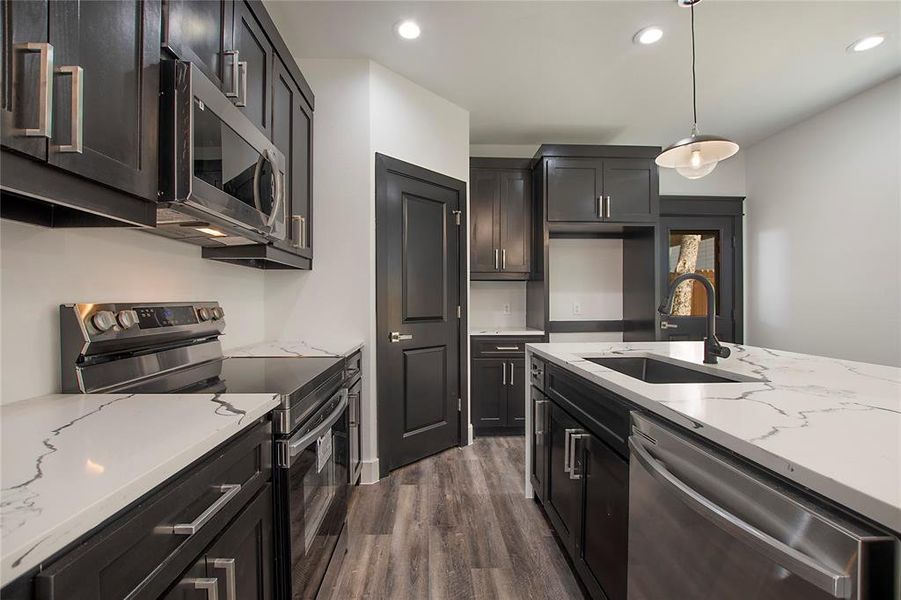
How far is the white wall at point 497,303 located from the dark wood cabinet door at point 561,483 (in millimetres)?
2097

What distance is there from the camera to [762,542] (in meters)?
0.63

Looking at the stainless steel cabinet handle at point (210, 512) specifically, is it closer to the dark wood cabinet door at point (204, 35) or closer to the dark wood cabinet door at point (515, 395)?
the dark wood cabinet door at point (204, 35)

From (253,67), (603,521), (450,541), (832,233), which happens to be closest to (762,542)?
(603,521)

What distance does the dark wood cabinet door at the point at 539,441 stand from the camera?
6.24 ft

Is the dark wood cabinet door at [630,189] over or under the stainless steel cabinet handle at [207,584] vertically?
over

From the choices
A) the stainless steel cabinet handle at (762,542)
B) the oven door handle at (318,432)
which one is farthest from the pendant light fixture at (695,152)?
the oven door handle at (318,432)

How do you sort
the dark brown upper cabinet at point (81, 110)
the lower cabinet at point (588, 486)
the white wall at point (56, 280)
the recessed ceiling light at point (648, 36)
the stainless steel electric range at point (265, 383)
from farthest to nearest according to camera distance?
the recessed ceiling light at point (648, 36), the lower cabinet at point (588, 486), the stainless steel electric range at point (265, 383), the white wall at point (56, 280), the dark brown upper cabinet at point (81, 110)

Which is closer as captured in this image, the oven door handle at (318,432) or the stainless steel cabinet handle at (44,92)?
the stainless steel cabinet handle at (44,92)

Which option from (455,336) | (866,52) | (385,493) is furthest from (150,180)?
(866,52)

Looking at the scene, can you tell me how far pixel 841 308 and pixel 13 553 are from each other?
4.67 m

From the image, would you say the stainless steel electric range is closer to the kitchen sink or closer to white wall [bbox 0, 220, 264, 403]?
white wall [bbox 0, 220, 264, 403]

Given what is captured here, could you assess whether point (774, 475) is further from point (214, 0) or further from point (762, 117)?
point (762, 117)

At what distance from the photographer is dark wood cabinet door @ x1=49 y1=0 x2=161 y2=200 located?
72cm

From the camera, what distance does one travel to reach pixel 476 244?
357 cm
